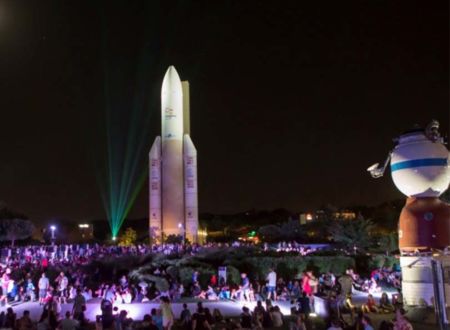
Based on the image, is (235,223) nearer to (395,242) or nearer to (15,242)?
(15,242)

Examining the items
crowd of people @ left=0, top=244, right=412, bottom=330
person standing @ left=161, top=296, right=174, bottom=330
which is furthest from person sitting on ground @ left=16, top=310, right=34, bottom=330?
person standing @ left=161, top=296, right=174, bottom=330

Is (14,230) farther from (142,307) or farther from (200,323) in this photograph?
(200,323)

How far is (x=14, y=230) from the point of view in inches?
2790

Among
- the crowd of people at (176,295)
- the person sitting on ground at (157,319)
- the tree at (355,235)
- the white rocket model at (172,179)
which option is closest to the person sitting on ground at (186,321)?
the crowd of people at (176,295)

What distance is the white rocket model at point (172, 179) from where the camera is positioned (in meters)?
59.0

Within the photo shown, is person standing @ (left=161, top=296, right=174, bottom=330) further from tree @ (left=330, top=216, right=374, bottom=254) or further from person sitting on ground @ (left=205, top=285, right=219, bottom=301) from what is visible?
tree @ (left=330, top=216, right=374, bottom=254)

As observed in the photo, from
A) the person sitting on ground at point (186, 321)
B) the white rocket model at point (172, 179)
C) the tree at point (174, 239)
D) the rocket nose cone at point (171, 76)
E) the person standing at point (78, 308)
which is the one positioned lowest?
the person sitting on ground at point (186, 321)

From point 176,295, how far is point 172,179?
36.7 metres

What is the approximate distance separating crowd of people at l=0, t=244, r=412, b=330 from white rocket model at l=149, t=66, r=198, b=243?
972 inches

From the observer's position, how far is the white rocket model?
59.0 m

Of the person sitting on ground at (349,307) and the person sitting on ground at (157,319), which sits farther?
the person sitting on ground at (349,307)

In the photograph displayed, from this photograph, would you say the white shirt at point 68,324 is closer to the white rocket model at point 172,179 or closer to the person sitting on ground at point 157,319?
the person sitting on ground at point 157,319

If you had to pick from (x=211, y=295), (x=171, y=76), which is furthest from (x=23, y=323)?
(x=171, y=76)

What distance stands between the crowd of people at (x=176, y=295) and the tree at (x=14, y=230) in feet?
136
